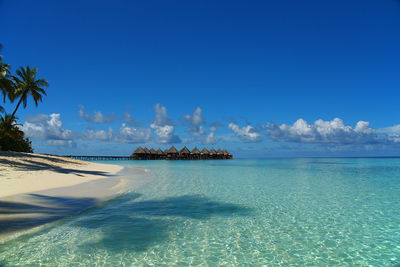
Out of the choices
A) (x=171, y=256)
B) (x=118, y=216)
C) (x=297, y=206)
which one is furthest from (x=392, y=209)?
(x=118, y=216)

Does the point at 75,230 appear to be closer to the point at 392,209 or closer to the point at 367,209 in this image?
the point at 367,209

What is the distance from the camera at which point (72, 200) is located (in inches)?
333

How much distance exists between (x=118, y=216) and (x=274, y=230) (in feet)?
13.7

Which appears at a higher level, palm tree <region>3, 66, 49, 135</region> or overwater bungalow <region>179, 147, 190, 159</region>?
palm tree <region>3, 66, 49, 135</region>

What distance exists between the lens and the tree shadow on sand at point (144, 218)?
189 inches

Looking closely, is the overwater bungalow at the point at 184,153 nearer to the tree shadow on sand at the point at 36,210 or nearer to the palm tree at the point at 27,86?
the palm tree at the point at 27,86

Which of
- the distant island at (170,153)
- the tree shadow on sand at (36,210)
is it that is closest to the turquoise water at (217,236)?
the tree shadow on sand at (36,210)

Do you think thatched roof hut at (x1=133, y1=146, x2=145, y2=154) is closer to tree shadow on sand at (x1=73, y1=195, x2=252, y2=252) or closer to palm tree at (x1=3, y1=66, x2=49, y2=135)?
palm tree at (x1=3, y1=66, x2=49, y2=135)

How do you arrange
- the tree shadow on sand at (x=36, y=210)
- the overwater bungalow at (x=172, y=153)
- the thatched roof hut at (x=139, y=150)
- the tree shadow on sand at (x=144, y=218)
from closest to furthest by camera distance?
1. the tree shadow on sand at (x=144, y=218)
2. the tree shadow on sand at (x=36, y=210)
3. the overwater bungalow at (x=172, y=153)
4. the thatched roof hut at (x=139, y=150)

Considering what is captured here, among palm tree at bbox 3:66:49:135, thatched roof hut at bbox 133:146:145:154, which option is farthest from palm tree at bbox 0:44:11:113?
thatched roof hut at bbox 133:146:145:154

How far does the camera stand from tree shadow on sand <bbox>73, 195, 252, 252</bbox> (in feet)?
15.8

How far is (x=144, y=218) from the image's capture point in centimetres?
649

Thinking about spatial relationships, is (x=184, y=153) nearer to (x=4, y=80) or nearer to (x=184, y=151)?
(x=184, y=151)

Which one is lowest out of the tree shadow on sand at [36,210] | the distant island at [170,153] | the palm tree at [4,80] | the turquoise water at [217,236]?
the turquoise water at [217,236]
